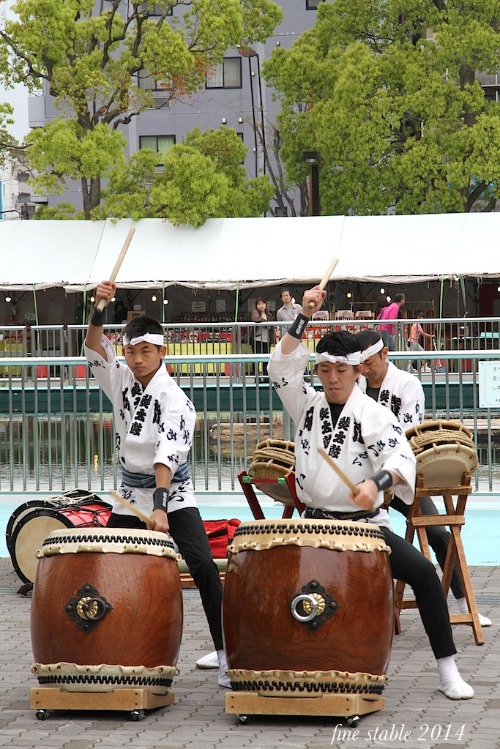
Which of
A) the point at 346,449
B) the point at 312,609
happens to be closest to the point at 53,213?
the point at 346,449

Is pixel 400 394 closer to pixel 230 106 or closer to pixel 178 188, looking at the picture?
pixel 178 188

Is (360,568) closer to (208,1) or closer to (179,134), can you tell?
(208,1)

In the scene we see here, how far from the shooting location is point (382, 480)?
556cm

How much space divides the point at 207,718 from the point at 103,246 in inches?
1148

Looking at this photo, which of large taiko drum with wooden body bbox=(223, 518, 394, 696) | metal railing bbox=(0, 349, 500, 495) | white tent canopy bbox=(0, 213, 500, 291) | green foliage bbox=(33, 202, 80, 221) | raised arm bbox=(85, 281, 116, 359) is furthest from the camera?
green foliage bbox=(33, 202, 80, 221)

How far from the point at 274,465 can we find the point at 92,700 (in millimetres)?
2371

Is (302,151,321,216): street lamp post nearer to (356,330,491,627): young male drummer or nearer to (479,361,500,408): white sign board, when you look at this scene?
(479,361,500,408): white sign board

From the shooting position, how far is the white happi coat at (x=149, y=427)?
6.09 metres

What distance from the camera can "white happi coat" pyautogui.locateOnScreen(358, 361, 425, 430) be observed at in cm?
735

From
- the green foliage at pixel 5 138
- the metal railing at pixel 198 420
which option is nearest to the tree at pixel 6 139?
the green foliage at pixel 5 138

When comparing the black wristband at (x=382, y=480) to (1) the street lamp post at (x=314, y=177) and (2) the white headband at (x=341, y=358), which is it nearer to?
(2) the white headband at (x=341, y=358)

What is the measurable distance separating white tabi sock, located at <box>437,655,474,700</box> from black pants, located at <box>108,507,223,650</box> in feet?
3.52

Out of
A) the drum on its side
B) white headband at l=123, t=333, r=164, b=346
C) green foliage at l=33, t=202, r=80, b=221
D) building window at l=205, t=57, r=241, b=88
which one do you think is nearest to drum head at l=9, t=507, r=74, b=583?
the drum on its side

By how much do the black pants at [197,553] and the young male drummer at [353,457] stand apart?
1.97ft
